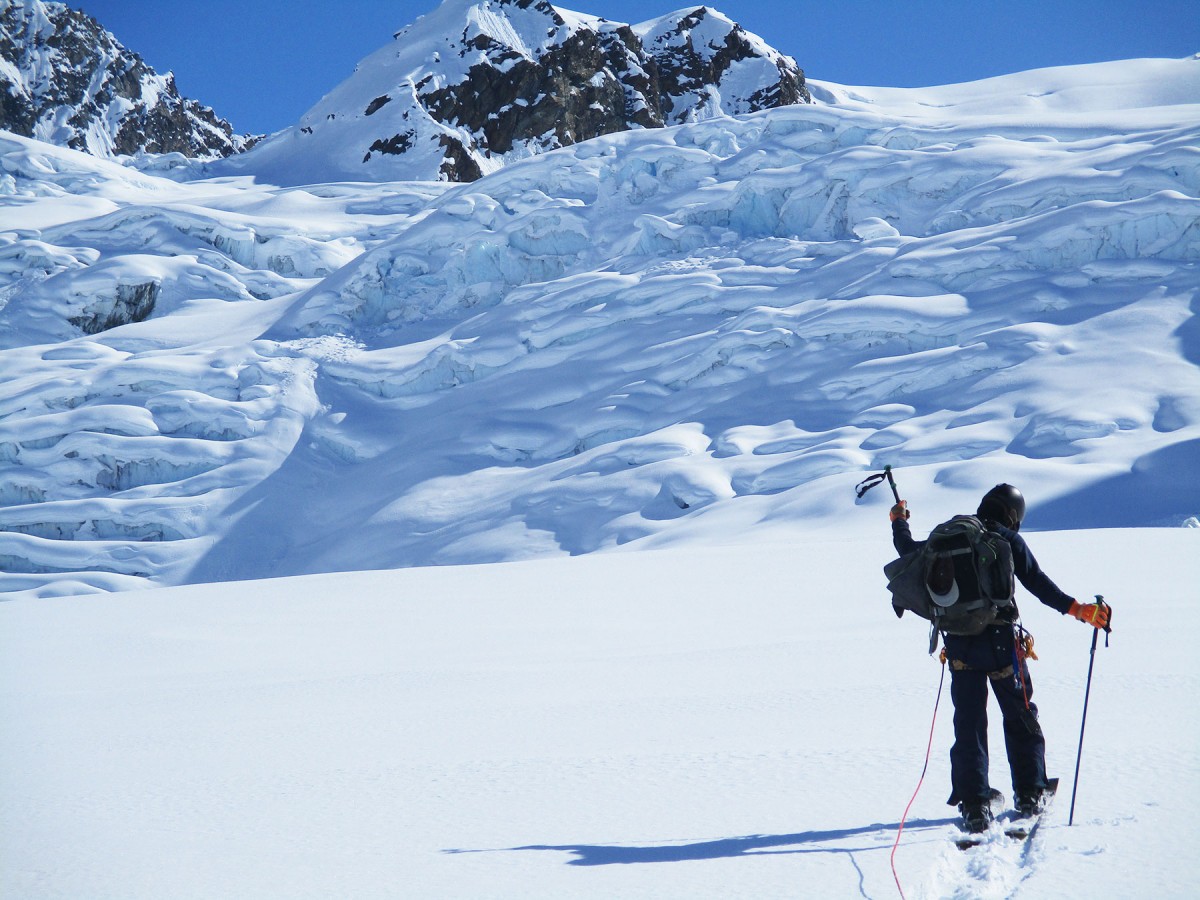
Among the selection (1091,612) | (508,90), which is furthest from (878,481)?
(508,90)

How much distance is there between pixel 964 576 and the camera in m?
3.54

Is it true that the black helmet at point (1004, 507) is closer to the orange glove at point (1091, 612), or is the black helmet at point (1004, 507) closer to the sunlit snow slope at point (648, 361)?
the orange glove at point (1091, 612)

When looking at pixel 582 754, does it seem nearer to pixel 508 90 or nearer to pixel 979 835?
pixel 979 835

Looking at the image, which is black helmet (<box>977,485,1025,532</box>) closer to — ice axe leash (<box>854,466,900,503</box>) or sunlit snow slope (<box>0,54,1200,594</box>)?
ice axe leash (<box>854,466,900,503</box>)

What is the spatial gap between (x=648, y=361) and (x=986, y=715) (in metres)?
19.2

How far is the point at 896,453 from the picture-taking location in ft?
58.0

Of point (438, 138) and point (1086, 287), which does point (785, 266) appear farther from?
point (438, 138)

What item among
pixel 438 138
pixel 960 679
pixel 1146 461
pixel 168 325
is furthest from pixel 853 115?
pixel 438 138

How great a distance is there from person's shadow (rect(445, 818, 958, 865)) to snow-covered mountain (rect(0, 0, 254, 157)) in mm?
122996

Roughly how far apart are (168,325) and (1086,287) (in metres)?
26.0

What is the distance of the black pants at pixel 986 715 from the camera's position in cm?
344

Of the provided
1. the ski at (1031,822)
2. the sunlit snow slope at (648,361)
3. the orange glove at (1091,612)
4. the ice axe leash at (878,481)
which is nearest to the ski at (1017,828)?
the ski at (1031,822)

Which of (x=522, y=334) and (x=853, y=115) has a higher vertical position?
(x=853, y=115)

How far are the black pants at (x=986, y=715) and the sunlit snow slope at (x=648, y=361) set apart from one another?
12.0 metres
